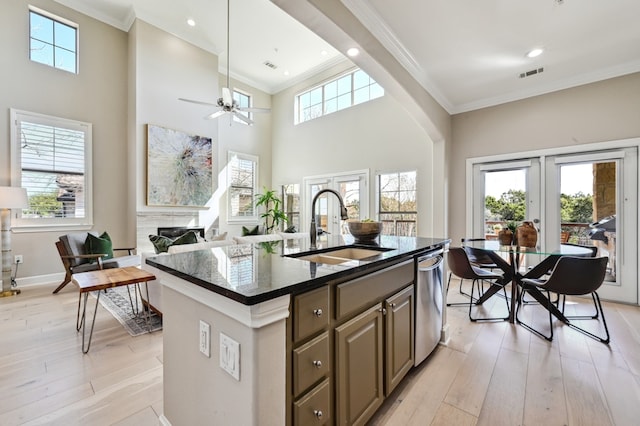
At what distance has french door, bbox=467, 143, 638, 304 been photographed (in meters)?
3.48

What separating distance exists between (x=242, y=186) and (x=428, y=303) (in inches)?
234

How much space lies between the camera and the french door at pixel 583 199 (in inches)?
137

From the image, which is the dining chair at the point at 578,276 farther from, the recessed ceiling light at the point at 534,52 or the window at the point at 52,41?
the window at the point at 52,41

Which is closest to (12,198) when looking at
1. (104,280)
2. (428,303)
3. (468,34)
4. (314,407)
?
(104,280)

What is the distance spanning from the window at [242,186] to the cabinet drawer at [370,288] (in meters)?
5.81

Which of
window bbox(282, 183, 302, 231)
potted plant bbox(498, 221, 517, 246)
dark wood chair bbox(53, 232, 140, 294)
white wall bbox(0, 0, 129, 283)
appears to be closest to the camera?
potted plant bbox(498, 221, 517, 246)

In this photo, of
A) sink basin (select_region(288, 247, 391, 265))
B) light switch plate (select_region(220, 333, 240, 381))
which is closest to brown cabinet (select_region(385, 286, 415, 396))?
sink basin (select_region(288, 247, 391, 265))

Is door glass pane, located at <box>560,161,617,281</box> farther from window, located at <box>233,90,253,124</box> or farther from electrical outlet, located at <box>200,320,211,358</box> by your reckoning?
window, located at <box>233,90,253,124</box>

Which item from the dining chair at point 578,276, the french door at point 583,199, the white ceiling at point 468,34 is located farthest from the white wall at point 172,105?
the dining chair at point 578,276

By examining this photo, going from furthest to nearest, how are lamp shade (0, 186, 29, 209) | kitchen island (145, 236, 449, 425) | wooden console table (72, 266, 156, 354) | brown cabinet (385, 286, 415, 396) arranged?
lamp shade (0, 186, 29, 209) → wooden console table (72, 266, 156, 354) → brown cabinet (385, 286, 415, 396) → kitchen island (145, 236, 449, 425)

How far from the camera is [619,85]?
3518 millimetres

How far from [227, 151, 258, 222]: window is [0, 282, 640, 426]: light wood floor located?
436 centimetres

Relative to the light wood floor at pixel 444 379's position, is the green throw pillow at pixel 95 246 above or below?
above

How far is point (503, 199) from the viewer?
14.3ft
